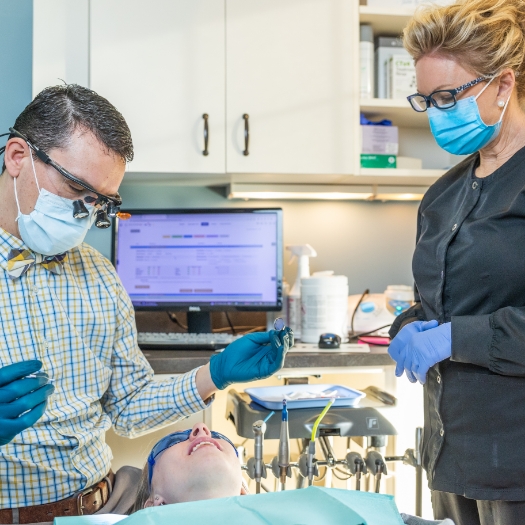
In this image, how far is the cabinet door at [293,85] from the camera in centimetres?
207

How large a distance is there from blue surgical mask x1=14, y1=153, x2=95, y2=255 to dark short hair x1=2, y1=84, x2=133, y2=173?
0.06 m

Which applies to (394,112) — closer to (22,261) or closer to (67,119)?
(67,119)

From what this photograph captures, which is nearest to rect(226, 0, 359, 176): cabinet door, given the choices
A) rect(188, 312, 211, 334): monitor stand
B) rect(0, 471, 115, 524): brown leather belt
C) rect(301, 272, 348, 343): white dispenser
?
rect(301, 272, 348, 343): white dispenser

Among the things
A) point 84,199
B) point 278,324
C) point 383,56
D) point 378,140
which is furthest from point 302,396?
point 383,56

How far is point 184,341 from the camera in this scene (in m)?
1.93

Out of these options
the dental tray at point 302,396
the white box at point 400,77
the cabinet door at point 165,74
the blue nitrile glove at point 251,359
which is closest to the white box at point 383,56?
the white box at point 400,77

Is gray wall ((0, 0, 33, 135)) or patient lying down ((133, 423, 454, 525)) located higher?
gray wall ((0, 0, 33, 135))

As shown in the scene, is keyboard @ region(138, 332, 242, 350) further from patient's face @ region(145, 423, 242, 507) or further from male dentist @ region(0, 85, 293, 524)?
patient's face @ region(145, 423, 242, 507)

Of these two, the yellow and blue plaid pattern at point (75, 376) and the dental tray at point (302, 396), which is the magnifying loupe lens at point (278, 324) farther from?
the dental tray at point (302, 396)

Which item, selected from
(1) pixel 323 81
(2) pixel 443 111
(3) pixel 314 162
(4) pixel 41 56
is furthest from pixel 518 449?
(4) pixel 41 56

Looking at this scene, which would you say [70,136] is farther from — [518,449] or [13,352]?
[518,449]

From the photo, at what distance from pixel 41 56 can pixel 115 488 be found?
1.39 meters

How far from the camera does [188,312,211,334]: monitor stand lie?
2.13 metres

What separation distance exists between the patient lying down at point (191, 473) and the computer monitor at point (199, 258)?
84 centimetres
